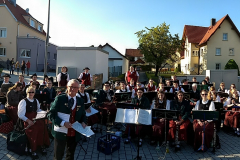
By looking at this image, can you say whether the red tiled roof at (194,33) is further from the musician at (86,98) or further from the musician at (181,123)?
the musician at (86,98)

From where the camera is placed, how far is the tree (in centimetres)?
3025

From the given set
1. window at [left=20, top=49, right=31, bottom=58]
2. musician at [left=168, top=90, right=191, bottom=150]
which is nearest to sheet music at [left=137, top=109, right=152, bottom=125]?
musician at [left=168, top=90, right=191, bottom=150]

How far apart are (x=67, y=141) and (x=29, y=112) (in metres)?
2.29

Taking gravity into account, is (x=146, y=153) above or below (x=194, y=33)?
below

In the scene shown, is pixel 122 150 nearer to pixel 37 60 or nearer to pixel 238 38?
pixel 37 60

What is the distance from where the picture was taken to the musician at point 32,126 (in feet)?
17.5

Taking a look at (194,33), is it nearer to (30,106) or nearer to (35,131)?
(30,106)

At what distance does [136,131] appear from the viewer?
675 centimetres

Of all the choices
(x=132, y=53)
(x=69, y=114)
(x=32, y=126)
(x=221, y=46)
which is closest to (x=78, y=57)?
(x=32, y=126)

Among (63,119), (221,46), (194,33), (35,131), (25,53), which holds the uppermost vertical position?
(194,33)

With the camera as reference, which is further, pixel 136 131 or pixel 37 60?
pixel 37 60

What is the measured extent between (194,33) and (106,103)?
3546cm

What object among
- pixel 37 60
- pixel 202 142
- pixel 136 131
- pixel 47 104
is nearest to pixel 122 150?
pixel 136 131

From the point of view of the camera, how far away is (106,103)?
835 cm
